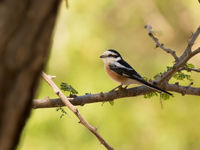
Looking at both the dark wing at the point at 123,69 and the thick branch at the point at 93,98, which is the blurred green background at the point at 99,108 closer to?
the dark wing at the point at 123,69

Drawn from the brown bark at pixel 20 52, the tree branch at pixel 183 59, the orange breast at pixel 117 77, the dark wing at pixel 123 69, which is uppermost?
the brown bark at pixel 20 52

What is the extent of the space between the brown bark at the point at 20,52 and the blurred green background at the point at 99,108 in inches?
281

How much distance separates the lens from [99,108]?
10.6 meters

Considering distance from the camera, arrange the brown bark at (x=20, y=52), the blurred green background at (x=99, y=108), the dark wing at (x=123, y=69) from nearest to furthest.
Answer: the brown bark at (x=20, y=52) < the dark wing at (x=123, y=69) < the blurred green background at (x=99, y=108)

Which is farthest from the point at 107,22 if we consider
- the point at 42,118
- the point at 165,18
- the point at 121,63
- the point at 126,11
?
the point at 121,63

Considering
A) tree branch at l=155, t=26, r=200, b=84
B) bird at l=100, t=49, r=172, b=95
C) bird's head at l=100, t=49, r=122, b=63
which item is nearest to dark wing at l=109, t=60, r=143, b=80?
bird at l=100, t=49, r=172, b=95

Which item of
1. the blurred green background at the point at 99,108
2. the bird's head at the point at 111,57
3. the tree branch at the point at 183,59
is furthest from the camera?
the blurred green background at the point at 99,108

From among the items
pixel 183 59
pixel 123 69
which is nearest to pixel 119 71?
pixel 123 69

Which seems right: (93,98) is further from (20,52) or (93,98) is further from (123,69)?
(20,52)

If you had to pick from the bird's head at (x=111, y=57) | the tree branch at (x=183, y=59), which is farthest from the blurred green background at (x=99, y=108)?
the tree branch at (x=183, y=59)

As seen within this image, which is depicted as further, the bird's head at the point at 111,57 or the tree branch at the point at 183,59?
the bird's head at the point at 111,57

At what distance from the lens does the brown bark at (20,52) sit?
82.5 inches

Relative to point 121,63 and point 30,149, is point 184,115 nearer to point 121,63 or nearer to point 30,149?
point 30,149

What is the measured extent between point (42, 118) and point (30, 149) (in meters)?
0.68
